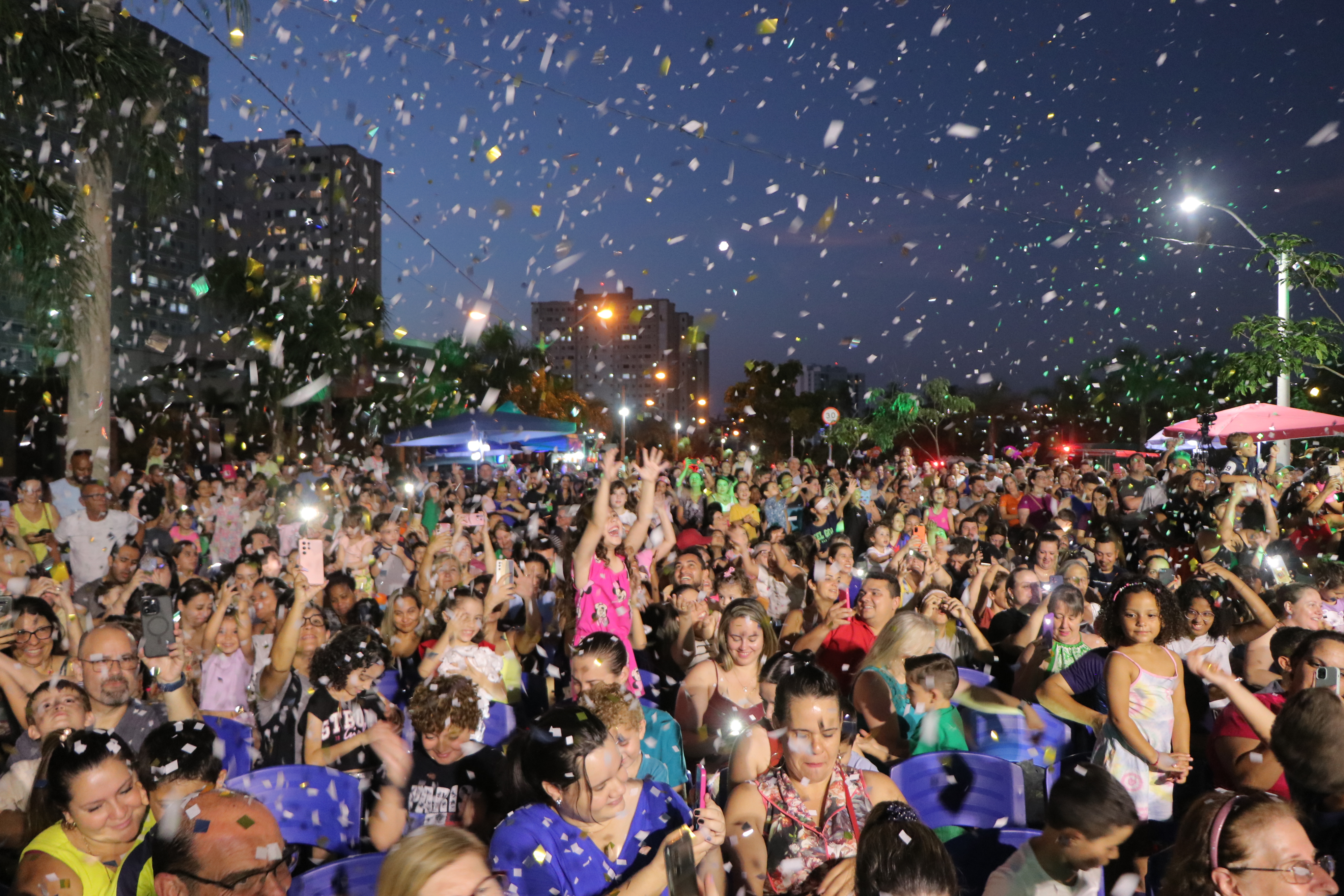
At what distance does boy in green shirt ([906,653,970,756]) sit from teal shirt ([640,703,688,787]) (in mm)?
1041

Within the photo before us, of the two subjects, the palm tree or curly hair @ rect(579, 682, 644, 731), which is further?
the palm tree

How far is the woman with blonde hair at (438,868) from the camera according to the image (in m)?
2.04

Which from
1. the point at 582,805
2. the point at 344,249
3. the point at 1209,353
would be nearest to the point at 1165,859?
the point at 582,805

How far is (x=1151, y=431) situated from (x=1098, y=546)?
52.5 meters

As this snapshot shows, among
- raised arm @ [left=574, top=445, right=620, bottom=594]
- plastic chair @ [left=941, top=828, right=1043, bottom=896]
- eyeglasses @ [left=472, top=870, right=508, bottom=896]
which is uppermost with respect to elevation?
raised arm @ [left=574, top=445, right=620, bottom=594]

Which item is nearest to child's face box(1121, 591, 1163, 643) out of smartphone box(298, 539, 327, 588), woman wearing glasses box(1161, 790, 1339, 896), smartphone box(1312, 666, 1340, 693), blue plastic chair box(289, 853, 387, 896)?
smartphone box(1312, 666, 1340, 693)

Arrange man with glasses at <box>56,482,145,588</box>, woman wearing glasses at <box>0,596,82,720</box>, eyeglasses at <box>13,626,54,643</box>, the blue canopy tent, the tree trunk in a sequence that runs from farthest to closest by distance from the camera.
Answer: the blue canopy tent → the tree trunk → man with glasses at <box>56,482,145,588</box> → eyeglasses at <box>13,626,54,643</box> → woman wearing glasses at <box>0,596,82,720</box>

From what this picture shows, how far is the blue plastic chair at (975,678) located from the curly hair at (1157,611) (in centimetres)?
74

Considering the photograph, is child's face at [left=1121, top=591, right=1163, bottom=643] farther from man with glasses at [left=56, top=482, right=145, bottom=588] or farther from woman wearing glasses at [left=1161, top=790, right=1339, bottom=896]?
man with glasses at [left=56, top=482, right=145, bottom=588]

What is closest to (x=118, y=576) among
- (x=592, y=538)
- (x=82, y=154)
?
(x=592, y=538)

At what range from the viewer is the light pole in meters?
10.8

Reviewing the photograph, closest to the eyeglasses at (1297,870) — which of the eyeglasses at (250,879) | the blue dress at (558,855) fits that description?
the blue dress at (558,855)

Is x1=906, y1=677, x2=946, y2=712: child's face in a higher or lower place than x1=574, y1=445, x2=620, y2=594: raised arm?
lower

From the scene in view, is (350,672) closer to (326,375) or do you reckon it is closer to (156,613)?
(156,613)
